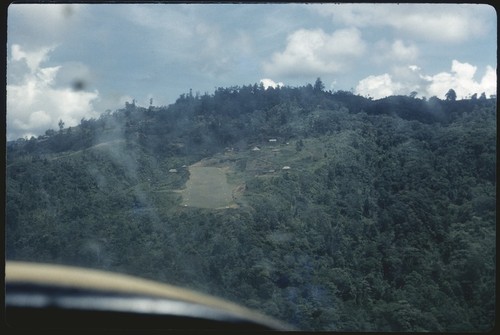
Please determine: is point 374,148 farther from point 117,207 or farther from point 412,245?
point 117,207

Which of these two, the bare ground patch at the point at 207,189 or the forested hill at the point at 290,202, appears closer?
the forested hill at the point at 290,202

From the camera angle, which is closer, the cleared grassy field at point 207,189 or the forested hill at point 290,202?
the forested hill at point 290,202

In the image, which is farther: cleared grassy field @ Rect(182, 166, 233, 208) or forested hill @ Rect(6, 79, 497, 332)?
cleared grassy field @ Rect(182, 166, 233, 208)

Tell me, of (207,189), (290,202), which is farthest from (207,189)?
(290,202)

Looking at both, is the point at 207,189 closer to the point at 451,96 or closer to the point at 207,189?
the point at 207,189
